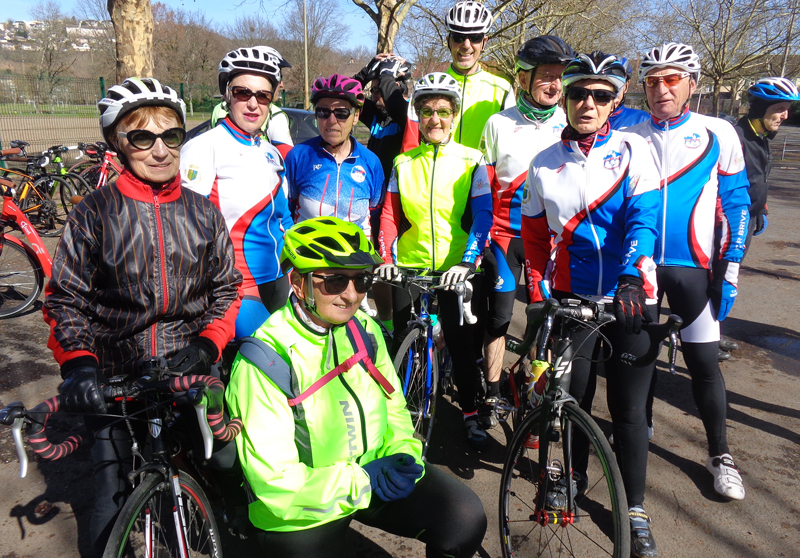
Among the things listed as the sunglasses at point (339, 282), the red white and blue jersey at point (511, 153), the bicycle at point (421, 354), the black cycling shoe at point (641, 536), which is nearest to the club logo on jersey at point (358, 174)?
the bicycle at point (421, 354)

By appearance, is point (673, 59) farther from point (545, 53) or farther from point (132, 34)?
point (132, 34)

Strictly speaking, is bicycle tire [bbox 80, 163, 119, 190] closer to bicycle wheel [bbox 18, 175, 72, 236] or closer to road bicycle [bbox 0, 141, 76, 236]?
road bicycle [bbox 0, 141, 76, 236]

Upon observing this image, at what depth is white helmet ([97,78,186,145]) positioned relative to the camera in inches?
85.3

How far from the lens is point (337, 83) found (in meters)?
3.47

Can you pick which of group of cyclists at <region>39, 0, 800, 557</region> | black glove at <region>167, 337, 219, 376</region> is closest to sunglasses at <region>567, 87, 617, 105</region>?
group of cyclists at <region>39, 0, 800, 557</region>

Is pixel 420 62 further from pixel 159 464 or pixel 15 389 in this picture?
pixel 159 464

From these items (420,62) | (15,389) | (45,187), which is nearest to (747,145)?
(15,389)

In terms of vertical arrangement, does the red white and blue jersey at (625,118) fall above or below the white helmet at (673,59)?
below

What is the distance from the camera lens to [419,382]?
12.2 ft

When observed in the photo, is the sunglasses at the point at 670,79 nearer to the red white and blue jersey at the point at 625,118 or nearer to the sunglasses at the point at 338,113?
the red white and blue jersey at the point at 625,118

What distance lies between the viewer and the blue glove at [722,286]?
3232 mm

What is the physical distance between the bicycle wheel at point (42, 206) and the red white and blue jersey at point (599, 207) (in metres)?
8.67

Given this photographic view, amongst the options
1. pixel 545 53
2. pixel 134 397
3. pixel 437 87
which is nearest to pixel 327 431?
pixel 134 397

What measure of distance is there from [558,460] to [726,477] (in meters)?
1.34
